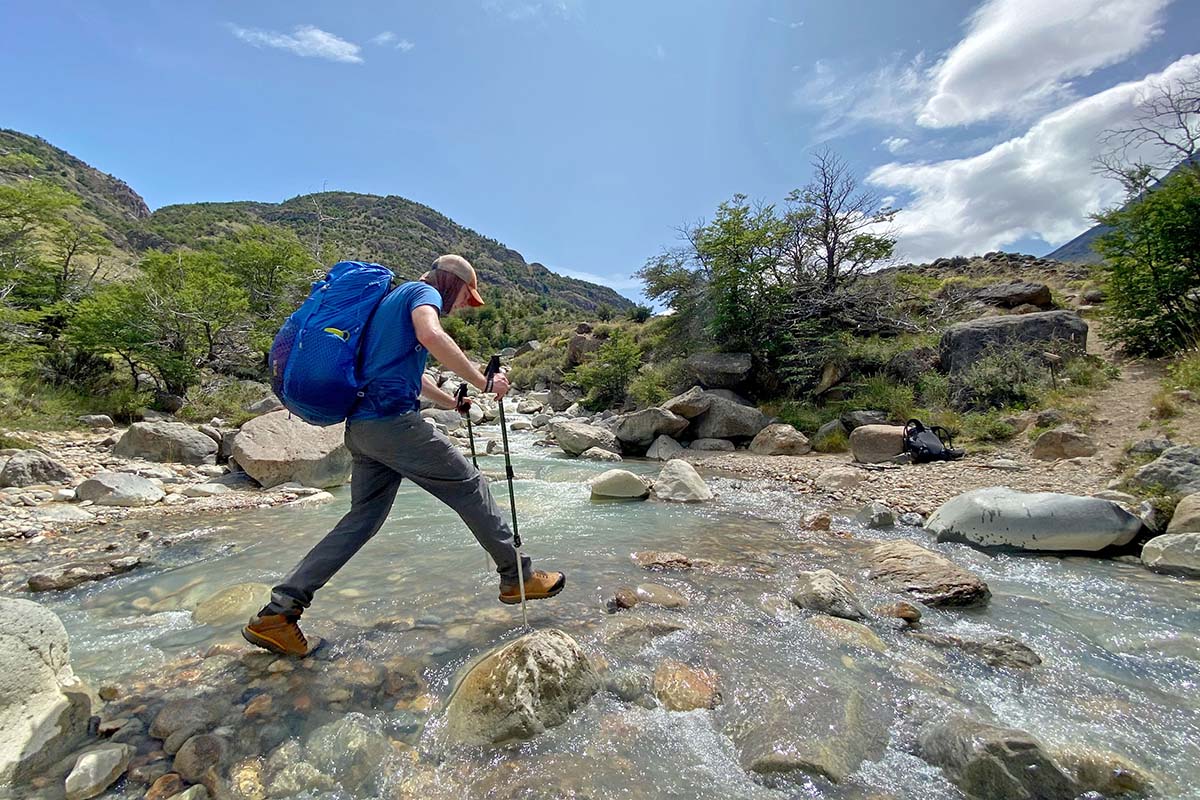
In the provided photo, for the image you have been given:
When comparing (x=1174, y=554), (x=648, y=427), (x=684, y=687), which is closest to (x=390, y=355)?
(x=684, y=687)

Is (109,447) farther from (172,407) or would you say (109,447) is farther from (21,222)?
(21,222)

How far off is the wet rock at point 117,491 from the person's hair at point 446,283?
7.10 meters

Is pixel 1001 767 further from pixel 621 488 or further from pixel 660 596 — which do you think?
pixel 621 488

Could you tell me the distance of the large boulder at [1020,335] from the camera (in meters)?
10.9

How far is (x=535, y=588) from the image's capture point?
3.50 meters

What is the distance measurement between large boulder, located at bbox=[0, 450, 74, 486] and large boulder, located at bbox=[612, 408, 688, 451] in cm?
1048

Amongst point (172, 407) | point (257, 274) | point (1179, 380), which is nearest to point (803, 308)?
point (1179, 380)

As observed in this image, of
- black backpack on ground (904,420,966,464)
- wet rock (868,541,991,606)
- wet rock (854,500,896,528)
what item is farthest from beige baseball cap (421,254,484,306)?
black backpack on ground (904,420,966,464)

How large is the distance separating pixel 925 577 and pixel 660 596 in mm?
2189

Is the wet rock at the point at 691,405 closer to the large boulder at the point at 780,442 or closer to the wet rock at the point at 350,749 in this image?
the large boulder at the point at 780,442

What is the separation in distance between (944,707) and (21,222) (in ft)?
68.4

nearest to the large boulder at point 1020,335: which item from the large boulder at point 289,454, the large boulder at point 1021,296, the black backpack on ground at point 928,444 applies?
the black backpack on ground at point 928,444

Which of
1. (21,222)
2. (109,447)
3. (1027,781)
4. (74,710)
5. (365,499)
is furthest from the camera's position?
(21,222)

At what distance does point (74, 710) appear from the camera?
7.57 feet
